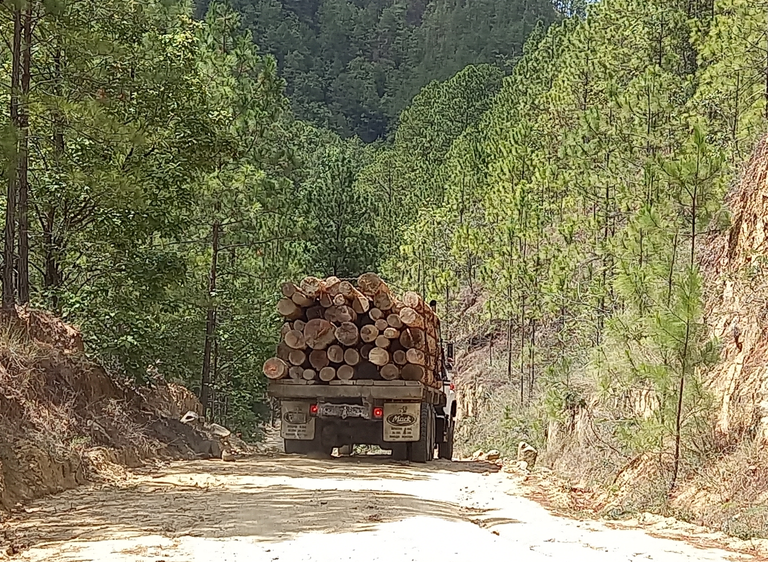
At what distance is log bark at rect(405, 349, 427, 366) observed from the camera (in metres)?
16.5

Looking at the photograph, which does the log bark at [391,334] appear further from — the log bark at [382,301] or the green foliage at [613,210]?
the green foliage at [613,210]

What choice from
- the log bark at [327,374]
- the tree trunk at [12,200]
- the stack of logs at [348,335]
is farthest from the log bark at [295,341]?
the tree trunk at [12,200]

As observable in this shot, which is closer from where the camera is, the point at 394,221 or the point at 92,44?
the point at 92,44

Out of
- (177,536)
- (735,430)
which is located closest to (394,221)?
(735,430)

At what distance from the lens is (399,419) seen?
16.3m

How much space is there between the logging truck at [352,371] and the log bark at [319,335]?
17mm

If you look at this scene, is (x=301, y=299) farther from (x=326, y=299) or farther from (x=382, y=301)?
(x=382, y=301)

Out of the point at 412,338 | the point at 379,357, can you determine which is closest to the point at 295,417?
the point at 379,357

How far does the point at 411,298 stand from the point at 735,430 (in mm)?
7577

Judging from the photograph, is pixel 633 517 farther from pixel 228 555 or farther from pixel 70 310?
pixel 70 310

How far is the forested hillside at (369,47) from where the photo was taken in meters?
104

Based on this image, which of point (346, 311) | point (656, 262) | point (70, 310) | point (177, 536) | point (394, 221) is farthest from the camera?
point (394, 221)

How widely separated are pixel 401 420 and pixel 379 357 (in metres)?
1.13

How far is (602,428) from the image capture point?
15172 mm
